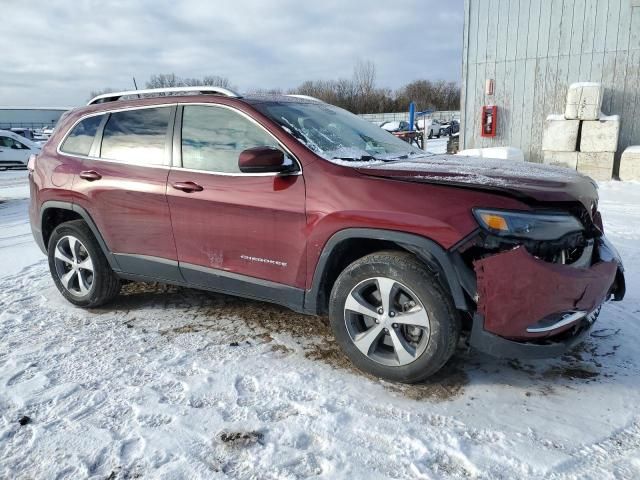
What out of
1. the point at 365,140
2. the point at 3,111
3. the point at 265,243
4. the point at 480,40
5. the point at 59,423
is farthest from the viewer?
the point at 3,111

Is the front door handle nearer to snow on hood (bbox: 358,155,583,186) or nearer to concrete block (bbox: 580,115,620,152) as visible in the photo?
snow on hood (bbox: 358,155,583,186)

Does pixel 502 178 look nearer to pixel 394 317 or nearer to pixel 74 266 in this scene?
pixel 394 317

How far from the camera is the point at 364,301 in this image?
9.31ft

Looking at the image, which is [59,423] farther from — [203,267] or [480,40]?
[480,40]

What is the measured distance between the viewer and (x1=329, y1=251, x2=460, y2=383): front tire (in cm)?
262

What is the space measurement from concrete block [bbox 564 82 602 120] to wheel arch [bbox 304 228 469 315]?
9.49 metres

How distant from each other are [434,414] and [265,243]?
1401 millimetres

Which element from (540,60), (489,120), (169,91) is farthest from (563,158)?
(169,91)

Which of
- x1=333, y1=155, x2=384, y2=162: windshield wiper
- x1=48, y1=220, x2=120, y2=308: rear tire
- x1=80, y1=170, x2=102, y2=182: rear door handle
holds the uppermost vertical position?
x1=333, y1=155, x2=384, y2=162: windshield wiper

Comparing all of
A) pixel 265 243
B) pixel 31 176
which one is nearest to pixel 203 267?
pixel 265 243

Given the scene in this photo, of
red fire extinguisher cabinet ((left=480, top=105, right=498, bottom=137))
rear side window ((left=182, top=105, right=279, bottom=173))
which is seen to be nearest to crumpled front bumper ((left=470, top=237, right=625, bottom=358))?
rear side window ((left=182, top=105, right=279, bottom=173))

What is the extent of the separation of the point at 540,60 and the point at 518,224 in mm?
10767

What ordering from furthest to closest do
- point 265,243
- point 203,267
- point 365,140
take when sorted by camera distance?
1. point 365,140
2. point 203,267
3. point 265,243

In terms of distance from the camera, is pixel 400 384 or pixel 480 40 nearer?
pixel 400 384
